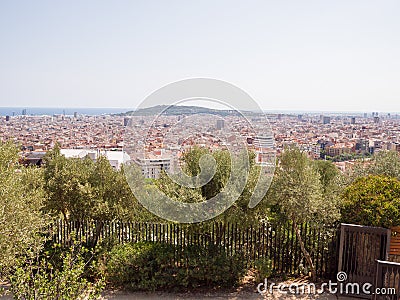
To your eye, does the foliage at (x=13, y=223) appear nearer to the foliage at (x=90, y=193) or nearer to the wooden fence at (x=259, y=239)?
the foliage at (x=90, y=193)

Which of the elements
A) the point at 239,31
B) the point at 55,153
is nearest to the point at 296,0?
the point at 239,31

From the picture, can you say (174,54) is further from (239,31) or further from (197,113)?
(197,113)

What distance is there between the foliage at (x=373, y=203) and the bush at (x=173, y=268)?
2.33m

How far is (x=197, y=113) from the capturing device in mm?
7449

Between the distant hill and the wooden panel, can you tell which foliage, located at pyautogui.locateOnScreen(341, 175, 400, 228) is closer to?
the wooden panel

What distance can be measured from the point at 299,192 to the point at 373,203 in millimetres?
1326

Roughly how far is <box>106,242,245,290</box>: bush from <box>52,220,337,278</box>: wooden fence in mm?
252

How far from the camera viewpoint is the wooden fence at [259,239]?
23.0ft

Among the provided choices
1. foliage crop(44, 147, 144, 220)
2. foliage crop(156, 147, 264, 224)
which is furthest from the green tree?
foliage crop(44, 147, 144, 220)

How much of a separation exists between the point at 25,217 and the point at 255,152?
453cm

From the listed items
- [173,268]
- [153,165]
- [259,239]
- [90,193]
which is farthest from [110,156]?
[259,239]

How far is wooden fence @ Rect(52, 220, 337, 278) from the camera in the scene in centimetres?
702

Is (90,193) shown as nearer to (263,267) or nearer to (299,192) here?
(263,267)

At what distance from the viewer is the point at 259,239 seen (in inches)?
285
